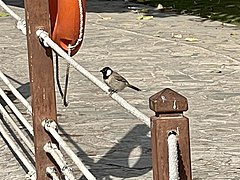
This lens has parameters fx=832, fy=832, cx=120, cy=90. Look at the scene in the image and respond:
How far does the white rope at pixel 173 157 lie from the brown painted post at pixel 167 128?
19mm

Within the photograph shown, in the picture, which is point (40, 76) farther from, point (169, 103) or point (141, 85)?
point (141, 85)

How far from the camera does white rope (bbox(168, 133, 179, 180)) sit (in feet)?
8.77

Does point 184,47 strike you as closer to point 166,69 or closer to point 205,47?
point 205,47

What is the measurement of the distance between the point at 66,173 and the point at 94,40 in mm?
7303

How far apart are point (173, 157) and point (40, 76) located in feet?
5.83

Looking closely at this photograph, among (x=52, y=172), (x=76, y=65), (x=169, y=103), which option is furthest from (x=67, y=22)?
(x=169, y=103)

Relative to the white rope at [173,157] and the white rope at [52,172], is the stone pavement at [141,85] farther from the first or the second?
the white rope at [173,157]

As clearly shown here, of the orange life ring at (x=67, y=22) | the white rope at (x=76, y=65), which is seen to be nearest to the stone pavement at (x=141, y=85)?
Answer: the orange life ring at (x=67, y=22)

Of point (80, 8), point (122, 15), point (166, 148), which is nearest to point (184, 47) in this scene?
point (122, 15)

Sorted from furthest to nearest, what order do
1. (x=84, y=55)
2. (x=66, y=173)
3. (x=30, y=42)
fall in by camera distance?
1. (x=84, y=55)
2. (x=30, y=42)
3. (x=66, y=173)

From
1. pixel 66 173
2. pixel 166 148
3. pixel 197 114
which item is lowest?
pixel 197 114

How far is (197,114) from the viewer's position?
7.29 metres

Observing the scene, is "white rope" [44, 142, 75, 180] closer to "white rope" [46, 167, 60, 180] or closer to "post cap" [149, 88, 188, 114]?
"white rope" [46, 167, 60, 180]

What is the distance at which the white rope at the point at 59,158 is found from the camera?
3883 millimetres
